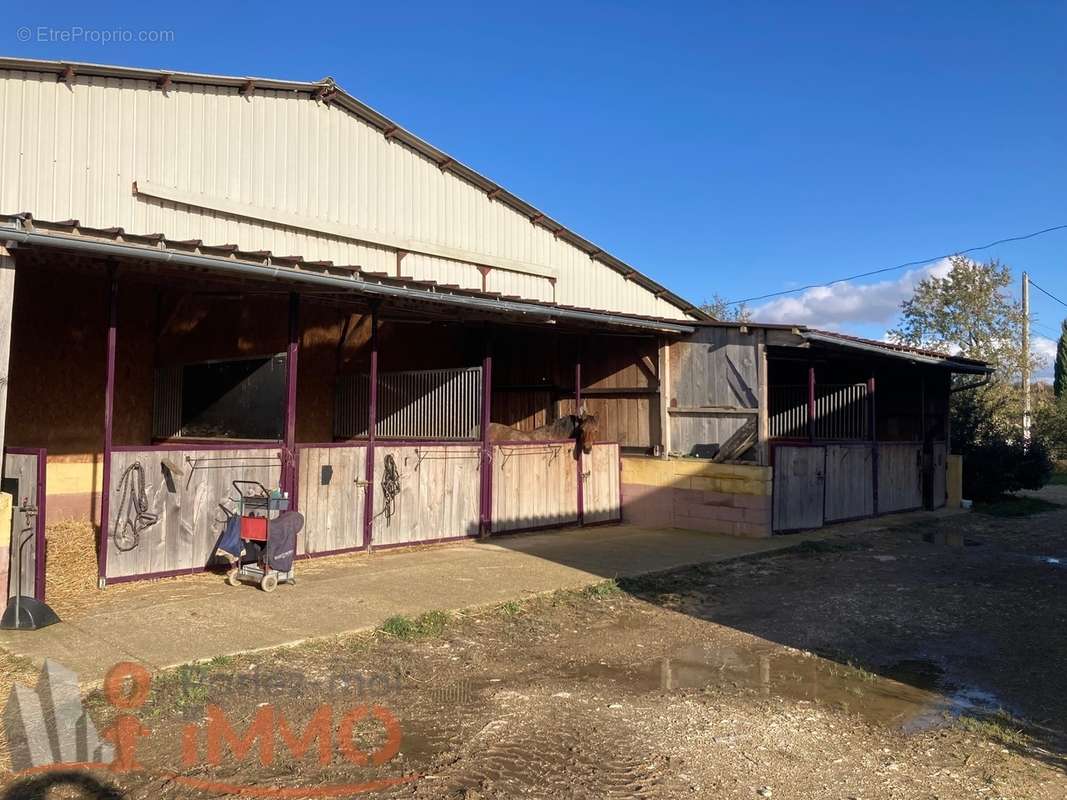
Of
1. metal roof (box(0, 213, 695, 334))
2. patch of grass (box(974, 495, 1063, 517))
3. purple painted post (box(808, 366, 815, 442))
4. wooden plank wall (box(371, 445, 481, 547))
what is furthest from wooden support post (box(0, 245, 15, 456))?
patch of grass (box(974, 495, 1063, 517))

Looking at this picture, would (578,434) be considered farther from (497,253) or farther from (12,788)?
(12,788)

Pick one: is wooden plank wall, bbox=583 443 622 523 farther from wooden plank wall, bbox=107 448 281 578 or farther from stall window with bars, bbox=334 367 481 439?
wooden plank wall, bbox=107 448 281 578

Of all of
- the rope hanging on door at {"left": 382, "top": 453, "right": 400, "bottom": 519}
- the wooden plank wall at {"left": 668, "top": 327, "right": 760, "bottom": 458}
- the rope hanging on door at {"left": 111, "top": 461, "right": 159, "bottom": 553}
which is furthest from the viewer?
the wooden plank wall at {"left": 668, "top": 327, "right": 760, "bottom": 458}

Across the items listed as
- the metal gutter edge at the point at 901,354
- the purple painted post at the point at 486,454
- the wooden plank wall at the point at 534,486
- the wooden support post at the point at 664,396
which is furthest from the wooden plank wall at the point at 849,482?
the purple painted post at the point at 486,454

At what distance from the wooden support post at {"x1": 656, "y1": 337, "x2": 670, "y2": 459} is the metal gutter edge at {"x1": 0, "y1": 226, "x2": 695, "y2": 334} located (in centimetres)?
81

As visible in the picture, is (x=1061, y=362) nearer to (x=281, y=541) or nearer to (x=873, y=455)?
(x=873, y=455)

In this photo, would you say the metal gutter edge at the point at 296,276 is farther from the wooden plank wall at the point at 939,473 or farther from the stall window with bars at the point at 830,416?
the wooden plank wall at the point at 939,473

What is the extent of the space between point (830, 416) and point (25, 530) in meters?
11.8

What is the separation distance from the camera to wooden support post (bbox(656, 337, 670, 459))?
Answer: 41.4 feet

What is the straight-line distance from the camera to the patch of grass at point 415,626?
6207 millimetres

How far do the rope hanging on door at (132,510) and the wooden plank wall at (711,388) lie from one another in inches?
304

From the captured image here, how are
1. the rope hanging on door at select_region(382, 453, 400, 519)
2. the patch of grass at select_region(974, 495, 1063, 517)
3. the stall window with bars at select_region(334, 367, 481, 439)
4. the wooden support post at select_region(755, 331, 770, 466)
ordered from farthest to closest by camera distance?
the patch of grass at select_region(974, 495, 1063, 517) < the wooden support post at select_region(755, 331, 770, 466) < the stall window with bars at select_region(334, 367, 481, 439) < the rope hanging on door at select_region(382, 453, 400, 519)

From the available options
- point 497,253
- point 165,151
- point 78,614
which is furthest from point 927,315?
point 78,614

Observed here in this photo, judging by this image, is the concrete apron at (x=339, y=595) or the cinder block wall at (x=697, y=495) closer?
the concrete apron at (x=339, y=595)
